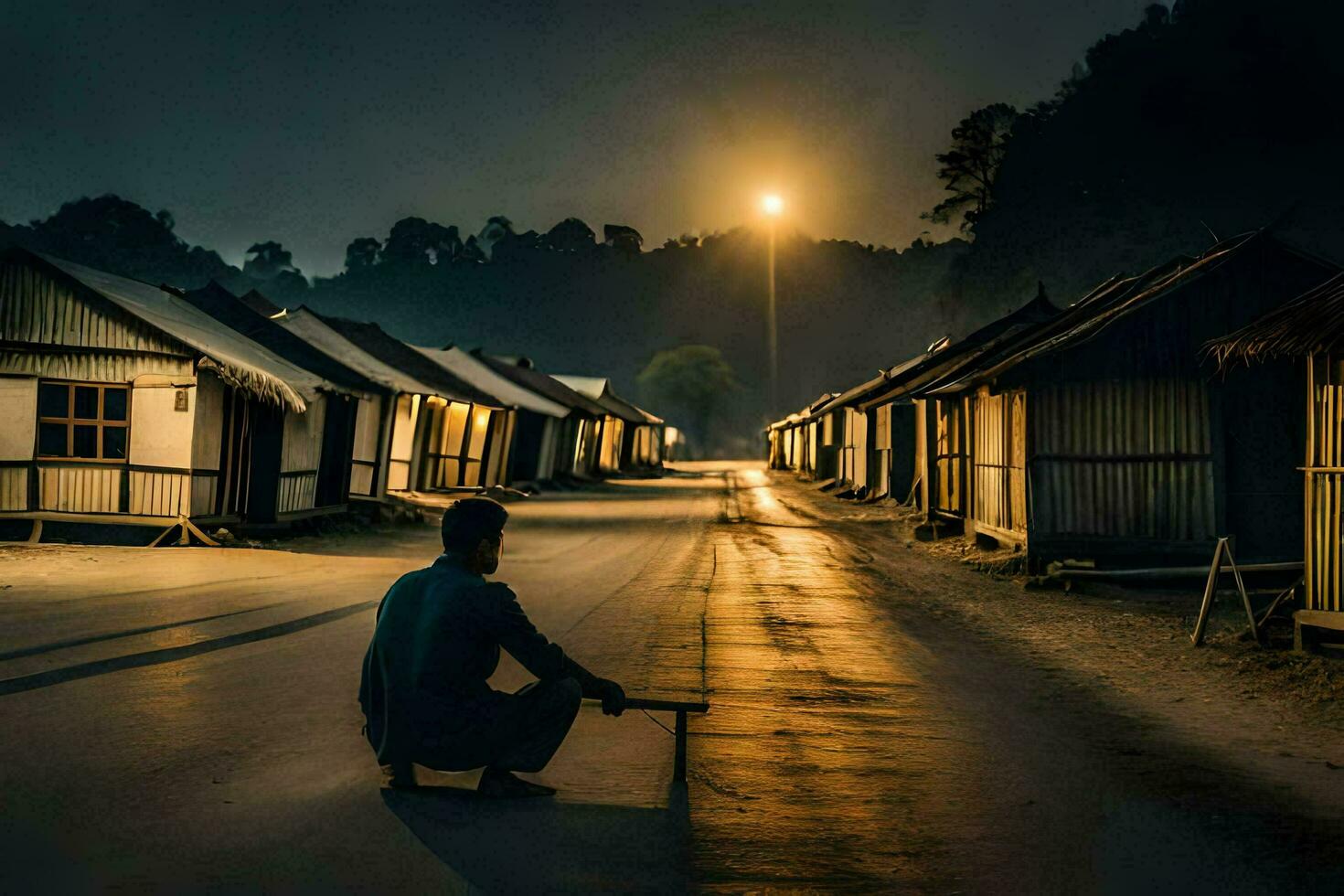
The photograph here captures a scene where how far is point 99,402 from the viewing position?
17016mm

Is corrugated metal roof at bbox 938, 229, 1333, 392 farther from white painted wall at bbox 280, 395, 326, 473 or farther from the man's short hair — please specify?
white painted wall at bbox 280, 395, 326, 473

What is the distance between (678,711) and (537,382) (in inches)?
1645

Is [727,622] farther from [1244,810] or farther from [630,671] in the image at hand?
[1244,810]

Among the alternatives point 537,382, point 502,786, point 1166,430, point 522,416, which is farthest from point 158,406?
point 537,382

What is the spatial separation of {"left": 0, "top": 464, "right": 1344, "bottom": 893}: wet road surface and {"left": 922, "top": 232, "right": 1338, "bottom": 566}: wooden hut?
5041mm

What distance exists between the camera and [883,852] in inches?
168

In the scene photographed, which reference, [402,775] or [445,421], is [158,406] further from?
[402,775]

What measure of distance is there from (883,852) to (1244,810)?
75.9 inches

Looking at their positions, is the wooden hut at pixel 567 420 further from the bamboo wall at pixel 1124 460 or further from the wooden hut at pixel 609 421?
the bamboo wall at pixel 1124 460

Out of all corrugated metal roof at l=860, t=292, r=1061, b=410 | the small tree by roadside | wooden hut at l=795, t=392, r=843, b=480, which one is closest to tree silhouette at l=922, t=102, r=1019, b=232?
wooden hut at l=795, t=392, r=843, b=480

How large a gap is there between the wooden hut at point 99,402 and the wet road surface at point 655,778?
22.5ft

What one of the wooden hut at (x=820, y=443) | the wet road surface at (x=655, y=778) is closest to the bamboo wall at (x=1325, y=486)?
the wet road surface at (x=655, y=778)

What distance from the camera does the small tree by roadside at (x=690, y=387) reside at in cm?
14512

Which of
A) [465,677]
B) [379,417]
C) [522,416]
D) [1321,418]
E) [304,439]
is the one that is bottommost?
[465,677]
